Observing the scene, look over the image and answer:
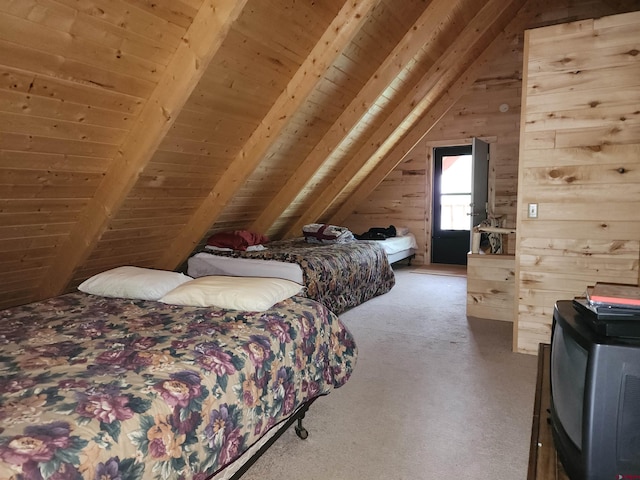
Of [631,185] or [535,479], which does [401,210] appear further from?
[535,479]

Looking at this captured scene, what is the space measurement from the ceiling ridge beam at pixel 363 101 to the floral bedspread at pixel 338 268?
0.51 meters

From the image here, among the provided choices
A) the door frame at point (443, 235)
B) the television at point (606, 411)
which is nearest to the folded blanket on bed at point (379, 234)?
the door frame at point (443, 235)

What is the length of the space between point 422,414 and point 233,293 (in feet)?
3.91

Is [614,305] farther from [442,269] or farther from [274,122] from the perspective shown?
[442,269]

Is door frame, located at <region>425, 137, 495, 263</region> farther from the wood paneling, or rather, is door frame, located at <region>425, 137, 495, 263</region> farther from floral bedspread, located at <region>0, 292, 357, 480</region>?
floral bedspread, located at <region>0, 292, 357, 480</region>

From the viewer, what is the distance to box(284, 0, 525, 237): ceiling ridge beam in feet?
14.4

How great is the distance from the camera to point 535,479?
1.16 metres

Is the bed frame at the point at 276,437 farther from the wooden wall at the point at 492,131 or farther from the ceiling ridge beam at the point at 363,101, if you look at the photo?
the wooden wall at the point at 492,131

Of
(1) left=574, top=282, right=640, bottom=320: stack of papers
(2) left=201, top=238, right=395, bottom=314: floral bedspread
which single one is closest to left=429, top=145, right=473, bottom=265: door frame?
(2) left=201, top=238, right=395, bottom=314: floral bedspread

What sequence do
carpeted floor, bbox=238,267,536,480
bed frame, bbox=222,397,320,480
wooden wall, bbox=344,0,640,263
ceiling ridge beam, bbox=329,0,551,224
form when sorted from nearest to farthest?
bed frame, bbox=222,397,320,480
carpeted floor, bbox=238,267,536,480
wooden wall, bbox=344,0,640,263
ceiling ridge beam, bbox=329,0,551,224

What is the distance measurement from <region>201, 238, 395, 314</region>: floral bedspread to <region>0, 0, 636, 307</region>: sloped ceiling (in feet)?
1.91

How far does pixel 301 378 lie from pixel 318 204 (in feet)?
12.6

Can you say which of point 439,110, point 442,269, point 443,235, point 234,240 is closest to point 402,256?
point 442,269

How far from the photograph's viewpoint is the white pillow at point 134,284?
92.4 inches
